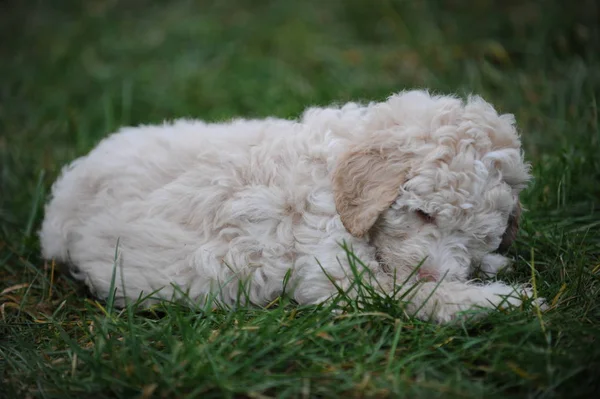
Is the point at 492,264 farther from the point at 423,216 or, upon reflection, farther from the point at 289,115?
the point at 289,115

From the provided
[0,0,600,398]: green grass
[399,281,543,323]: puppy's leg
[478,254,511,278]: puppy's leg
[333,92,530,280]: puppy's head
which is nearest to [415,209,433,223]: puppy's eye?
[333,92,530,280]: puppy's head

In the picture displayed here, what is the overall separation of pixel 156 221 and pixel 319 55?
4815 mm

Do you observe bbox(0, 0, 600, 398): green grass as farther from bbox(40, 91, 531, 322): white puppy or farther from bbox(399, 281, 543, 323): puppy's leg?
bbox(40, 91, 531, 322): white puppy

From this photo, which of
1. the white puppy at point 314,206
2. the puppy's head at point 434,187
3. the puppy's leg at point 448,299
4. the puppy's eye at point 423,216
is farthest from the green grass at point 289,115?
the puppy's eye at point 423,216

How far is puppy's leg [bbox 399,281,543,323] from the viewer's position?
3.38m

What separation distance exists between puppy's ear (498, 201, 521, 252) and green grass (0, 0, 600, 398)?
6.6 inches

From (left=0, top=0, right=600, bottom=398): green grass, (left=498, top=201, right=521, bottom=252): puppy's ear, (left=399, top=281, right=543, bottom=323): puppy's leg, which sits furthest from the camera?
(left=498, top=201, right=521, bottom=252): puppy's ear

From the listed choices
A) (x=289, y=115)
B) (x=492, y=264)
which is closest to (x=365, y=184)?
(x=492, y=264)

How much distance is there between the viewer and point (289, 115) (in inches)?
214

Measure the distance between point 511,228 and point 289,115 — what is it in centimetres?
221

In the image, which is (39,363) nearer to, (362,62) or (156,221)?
(156,221)

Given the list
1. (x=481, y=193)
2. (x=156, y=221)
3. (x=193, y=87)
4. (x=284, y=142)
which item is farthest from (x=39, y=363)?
(x=193, y=87)

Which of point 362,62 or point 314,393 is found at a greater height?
point 362,62

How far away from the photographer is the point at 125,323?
11.4ft
